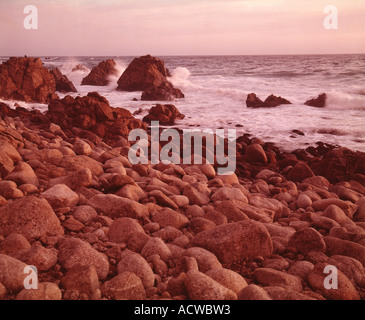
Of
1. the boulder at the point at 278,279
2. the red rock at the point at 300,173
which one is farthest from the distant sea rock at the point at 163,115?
the boulder at the point at 278,279

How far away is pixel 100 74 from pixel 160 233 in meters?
18.2

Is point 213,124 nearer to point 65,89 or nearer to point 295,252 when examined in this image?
point 295,252

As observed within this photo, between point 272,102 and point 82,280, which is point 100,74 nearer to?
point 272,102

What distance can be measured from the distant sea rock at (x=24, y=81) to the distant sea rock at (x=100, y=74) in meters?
6.78

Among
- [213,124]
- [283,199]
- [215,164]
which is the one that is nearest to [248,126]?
[213,124]

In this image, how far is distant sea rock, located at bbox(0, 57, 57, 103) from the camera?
36.2 ft

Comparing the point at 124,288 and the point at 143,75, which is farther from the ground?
the point at 143,75

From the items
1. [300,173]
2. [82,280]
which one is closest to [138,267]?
[82,280]

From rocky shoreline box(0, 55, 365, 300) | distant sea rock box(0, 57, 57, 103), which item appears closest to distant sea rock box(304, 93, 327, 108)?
rocky shoreline box(0, 55, 365, 300)

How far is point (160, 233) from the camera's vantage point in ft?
8.45

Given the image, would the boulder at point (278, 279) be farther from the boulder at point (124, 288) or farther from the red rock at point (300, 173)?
the red rock at point (300, 173)

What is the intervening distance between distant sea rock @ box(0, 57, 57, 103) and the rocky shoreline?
768 centimetres

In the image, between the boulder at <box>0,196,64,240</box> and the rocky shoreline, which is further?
the boulder at <box>0,196,64,240</box>

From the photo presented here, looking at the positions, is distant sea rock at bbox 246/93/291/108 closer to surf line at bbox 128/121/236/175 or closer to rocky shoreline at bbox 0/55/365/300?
surf line at bbox 128/121/236/175
